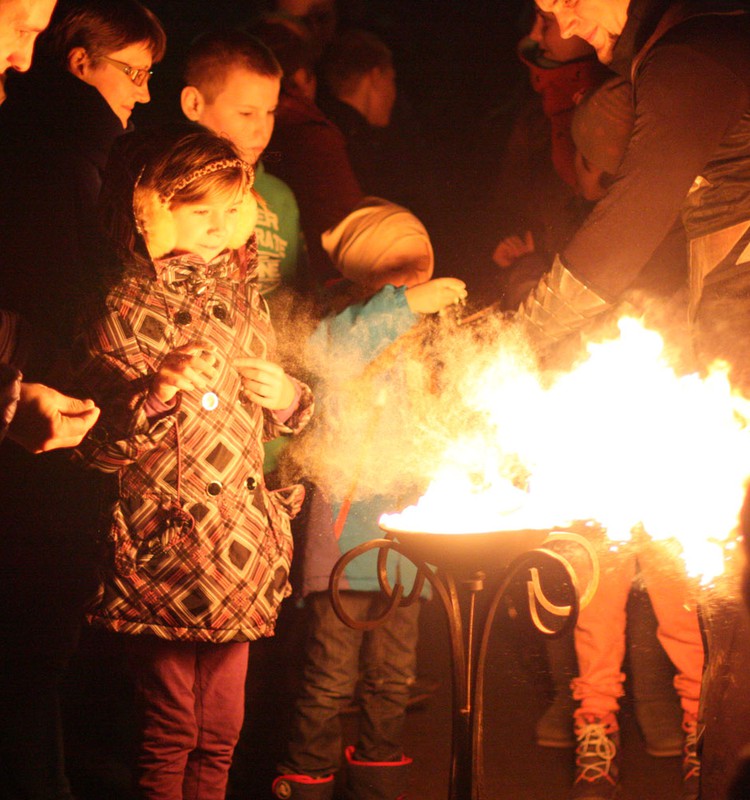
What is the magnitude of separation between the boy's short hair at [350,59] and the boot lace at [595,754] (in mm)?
2853

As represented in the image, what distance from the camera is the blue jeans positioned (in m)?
2.78

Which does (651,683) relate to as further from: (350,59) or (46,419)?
(350,59)

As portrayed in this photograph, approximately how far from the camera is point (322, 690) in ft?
9.26

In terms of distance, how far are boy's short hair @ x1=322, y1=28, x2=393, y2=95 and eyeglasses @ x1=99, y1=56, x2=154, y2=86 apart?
1211 mm

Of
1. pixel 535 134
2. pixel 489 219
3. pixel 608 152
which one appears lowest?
pixel 608 152

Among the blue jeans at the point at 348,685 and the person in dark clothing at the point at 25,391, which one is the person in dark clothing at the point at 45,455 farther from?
the blue jeans at the point at 348,685

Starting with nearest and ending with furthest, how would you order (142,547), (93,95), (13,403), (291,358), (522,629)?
(13,403)
(142,547)
(93,95)
(291,358)
(522,629)

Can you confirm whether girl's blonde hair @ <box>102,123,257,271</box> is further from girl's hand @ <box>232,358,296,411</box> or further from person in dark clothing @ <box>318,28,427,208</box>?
person in dark clothing @ <box>318,28,427,208</box>

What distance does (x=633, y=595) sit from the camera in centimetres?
339

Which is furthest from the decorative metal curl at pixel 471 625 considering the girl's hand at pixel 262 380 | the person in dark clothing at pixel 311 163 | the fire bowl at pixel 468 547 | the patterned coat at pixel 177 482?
the person in dark clothing at pixel 311 163

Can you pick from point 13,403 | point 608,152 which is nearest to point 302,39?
point 608,152

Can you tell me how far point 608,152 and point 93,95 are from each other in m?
1.79

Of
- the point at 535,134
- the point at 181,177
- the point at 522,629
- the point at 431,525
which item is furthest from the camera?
the point at 522,629

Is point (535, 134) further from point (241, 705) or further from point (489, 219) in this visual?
point (241, 705)
